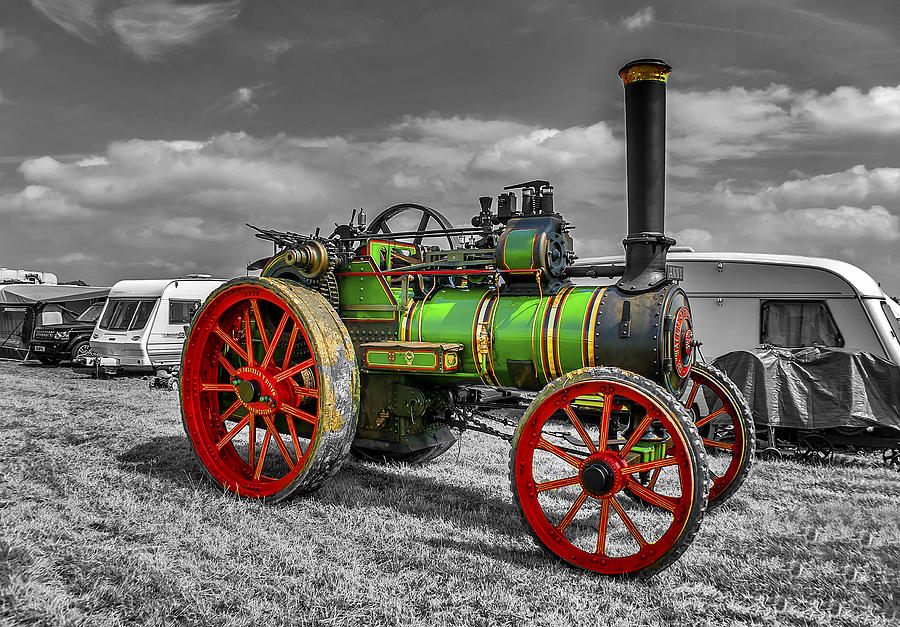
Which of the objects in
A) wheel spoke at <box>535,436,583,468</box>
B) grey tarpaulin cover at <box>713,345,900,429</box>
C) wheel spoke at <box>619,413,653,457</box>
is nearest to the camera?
wheel spoke at <box>619,413,653,457</box>

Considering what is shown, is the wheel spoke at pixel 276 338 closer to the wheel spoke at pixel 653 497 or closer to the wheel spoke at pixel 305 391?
the wheel spoke at pixel 305 391

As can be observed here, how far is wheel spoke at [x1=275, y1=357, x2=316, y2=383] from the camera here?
16.9ft

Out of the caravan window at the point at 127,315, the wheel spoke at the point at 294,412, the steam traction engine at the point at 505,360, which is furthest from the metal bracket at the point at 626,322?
the caravan window at the point at 127,315

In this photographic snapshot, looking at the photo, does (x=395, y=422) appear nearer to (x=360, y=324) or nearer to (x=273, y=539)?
(x=360, y=324)

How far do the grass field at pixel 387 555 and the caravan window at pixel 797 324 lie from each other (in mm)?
1918

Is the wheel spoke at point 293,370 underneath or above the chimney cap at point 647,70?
underneath

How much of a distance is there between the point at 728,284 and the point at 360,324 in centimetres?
516

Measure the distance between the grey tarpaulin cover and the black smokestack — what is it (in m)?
3.73

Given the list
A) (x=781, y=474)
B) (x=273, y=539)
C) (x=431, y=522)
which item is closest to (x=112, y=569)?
(x=273, y=539)

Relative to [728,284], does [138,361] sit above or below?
below

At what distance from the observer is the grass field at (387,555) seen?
365 centimetres

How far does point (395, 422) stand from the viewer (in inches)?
218

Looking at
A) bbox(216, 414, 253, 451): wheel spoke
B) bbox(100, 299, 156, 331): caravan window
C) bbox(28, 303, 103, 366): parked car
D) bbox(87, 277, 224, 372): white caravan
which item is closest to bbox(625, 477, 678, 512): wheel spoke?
bbox(216, 414, 253, 451): wheel spoke

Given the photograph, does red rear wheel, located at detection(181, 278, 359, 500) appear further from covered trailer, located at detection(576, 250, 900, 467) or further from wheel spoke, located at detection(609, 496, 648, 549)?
covered trailer, located at detection(576, 250, 900, 467)
